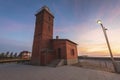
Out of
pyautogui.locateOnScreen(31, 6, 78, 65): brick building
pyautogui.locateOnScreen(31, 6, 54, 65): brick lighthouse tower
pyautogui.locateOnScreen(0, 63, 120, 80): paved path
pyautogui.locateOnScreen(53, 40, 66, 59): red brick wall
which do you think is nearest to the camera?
pyautogui.locateOnScreen(0, 63, 120, 80): paved path

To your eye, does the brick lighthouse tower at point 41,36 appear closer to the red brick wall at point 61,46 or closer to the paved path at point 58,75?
the red brick wall at point 61,46

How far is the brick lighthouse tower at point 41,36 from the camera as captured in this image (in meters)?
18.2

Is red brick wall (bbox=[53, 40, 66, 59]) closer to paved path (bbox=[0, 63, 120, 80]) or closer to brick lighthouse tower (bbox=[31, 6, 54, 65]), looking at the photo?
brick lighthouse tower (bbox=[31, 6, 54, 65])

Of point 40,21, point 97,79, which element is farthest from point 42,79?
point 40,21

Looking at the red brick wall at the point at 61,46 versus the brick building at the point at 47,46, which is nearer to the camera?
the brick building at the point at 47,46

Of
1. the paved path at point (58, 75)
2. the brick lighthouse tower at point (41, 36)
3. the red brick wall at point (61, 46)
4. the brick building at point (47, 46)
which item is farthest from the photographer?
the brick lighthouse tower at point (41, 36)

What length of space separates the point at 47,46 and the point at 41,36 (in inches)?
116

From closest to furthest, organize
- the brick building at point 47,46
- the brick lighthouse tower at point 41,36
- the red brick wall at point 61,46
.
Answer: the brick building at point 47,46 → the red brick wall at point 61,46 → the brick lighthouse tower at point 41,36

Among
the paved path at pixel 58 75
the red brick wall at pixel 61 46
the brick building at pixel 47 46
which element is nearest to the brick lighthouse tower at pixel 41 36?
the brick building at pixel 47 46

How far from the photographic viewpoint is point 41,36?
62.1ft

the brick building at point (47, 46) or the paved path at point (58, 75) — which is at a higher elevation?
the brick building at point (47, 46)

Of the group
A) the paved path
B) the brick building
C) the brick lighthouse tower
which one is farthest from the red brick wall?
the paved path

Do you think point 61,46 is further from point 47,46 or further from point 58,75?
point 58,75

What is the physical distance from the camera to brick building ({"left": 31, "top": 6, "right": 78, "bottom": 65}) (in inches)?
678
